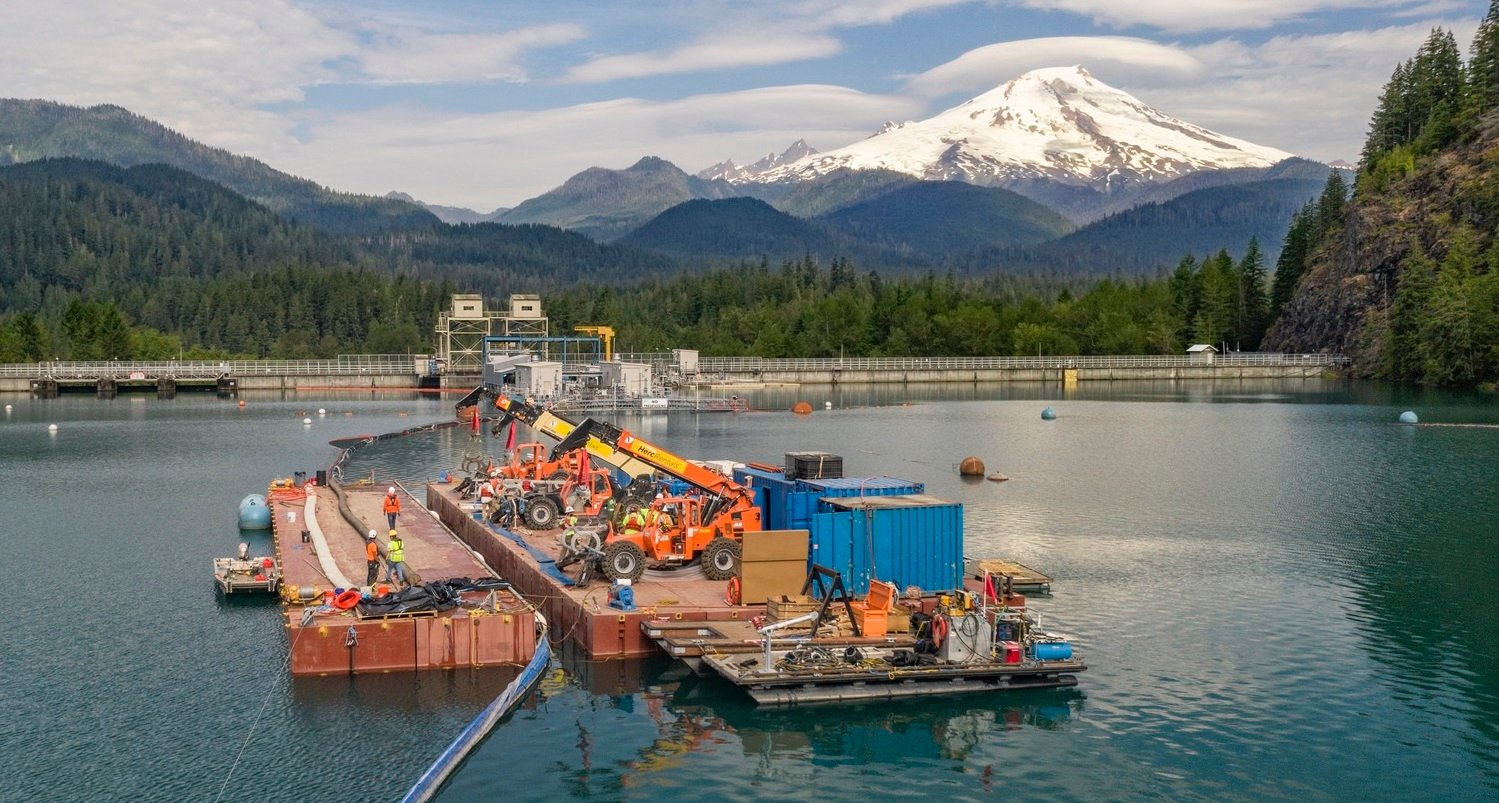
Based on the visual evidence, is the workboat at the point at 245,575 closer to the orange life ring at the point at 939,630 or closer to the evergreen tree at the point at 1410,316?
the orange life ring at the point at 939,630

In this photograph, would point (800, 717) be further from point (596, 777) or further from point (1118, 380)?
point (1118, 380)

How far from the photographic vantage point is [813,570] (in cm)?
3306

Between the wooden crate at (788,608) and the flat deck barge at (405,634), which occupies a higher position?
the wooden crate at (788,608)

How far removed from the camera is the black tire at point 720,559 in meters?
37.5

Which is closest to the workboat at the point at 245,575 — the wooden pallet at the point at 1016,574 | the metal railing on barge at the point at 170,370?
the wooden pallet at the point at 1016,574

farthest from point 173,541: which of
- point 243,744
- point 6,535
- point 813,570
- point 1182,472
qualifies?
point 1182,472

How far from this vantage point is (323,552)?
42406mm

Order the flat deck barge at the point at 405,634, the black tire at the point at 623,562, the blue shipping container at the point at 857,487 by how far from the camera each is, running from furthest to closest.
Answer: the blue shipping container at the point at 857,487, the black tire at the point at 623,562, the flat deck barge at the point at 405,634

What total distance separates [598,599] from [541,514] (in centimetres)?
1188

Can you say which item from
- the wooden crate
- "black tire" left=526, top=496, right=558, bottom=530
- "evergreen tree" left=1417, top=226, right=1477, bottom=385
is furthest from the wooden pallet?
"evergreen tree" left=1417, top=226, right=1477, bottom=385

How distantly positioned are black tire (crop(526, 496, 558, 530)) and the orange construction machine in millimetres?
6088

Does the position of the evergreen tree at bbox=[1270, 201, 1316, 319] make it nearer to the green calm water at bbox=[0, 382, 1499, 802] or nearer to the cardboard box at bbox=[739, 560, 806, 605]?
the green calm water at bbox=[0, 382, 1499, 802]

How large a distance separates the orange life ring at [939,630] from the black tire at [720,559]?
8.45m

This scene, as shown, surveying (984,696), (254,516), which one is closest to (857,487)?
(984,696)
